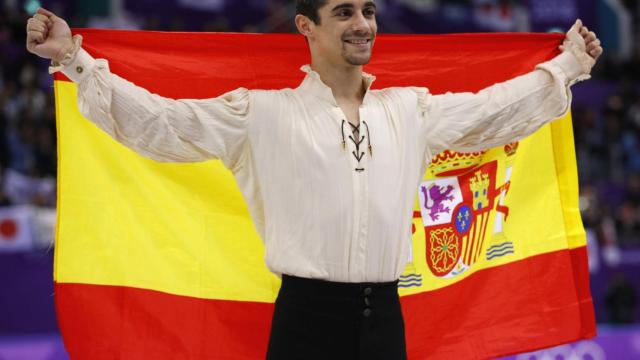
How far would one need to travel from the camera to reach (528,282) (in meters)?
4.57

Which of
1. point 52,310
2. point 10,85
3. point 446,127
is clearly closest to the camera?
point 446,127

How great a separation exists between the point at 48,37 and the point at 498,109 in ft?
5.44

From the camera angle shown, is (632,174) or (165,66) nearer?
(165,66)

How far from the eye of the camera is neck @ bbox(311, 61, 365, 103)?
3639 millimetres

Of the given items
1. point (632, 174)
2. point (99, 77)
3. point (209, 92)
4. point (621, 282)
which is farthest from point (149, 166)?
point (632, 174)

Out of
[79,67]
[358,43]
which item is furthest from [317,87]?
[79,67]

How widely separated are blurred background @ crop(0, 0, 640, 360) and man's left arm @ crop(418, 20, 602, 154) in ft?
5.04

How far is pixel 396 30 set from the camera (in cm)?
1697

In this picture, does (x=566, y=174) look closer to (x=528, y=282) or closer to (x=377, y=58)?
(x=528, y=282)

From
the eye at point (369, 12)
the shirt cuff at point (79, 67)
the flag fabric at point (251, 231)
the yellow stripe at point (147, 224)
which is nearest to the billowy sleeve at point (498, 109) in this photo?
the eye at point (369, 12)

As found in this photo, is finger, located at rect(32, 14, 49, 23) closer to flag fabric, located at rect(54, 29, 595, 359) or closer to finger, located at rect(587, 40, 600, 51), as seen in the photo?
flag fabric, located at rect(54, 29, 595, 359)

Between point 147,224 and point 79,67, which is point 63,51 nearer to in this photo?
point 79,67

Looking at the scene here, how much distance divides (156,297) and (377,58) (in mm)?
1401

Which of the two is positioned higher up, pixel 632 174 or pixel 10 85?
pixel 10 85
